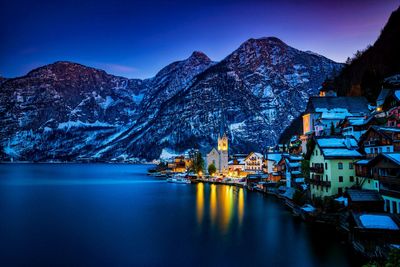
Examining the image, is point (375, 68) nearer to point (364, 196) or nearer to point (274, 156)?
point (274, 156)

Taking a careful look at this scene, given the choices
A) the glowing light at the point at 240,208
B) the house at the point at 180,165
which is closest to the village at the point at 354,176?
the glowing light at the point at 240,208

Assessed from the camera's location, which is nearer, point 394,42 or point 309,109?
point 309,109

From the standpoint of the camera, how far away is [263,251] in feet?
95.7

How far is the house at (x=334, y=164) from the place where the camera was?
37.4m

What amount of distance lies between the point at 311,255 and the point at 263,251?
14.2ft

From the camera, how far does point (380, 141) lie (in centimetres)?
3356

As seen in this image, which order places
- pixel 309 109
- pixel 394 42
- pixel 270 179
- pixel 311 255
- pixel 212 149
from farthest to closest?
pixel 212 149, pixel 394 42, pixel 270 179, pixel 309 109, pixel 311 255

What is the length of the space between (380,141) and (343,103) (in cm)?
3434

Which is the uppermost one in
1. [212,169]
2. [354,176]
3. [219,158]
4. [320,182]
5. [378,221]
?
[219,158]

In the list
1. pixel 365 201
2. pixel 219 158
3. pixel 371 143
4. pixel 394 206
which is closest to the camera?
pixel 394 206

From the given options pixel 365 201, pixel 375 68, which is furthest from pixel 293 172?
pixel 375 68

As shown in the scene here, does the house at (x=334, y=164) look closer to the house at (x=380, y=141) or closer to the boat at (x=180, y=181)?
the house at (x=380, y=141)

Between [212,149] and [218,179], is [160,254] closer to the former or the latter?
[218,179]

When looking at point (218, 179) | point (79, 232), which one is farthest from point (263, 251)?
point (218, 179)
